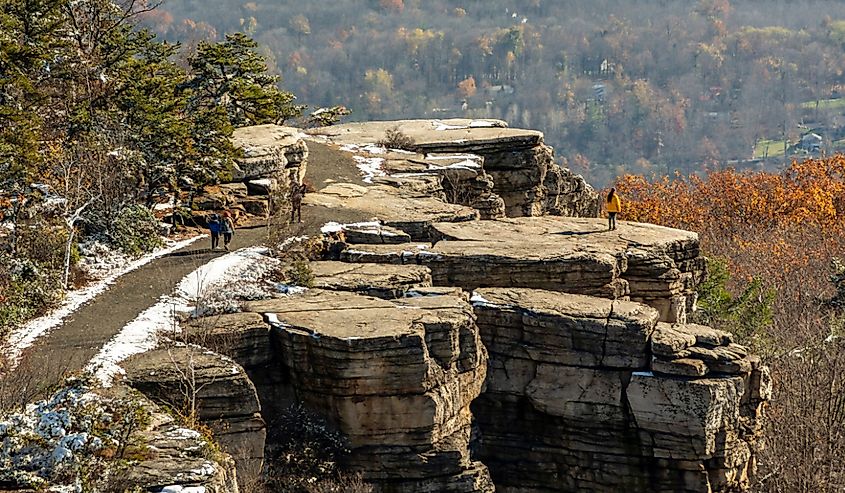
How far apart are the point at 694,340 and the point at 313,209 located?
15379 millimetres

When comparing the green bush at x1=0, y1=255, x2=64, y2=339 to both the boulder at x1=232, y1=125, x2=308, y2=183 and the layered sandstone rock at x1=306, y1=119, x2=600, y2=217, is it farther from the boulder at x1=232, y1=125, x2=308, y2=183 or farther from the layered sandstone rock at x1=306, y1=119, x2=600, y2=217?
the layered sandstone rock at x1=306, y1=119, x2=600, y2=217

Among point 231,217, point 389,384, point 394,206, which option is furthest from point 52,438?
point 394,206

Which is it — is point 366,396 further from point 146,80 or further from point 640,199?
point 640,199

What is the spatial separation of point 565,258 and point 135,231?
13.2 metres

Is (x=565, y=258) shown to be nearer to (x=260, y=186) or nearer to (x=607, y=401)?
(x=607, y=401)

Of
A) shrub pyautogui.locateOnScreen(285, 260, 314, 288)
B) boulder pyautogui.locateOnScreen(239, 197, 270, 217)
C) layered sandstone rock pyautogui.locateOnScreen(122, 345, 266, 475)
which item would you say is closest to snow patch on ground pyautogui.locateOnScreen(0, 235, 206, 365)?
boulder pyautogui.locateOnScreen(239, 197, 270, 217)

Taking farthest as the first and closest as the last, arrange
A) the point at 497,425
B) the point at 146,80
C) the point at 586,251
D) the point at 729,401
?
the point at 146,80, the point at 586,251, the point at 497,425, the point at 729,401

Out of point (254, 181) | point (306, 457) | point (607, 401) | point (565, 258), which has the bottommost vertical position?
point (306, 457)

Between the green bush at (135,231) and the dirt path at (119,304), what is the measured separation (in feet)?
3.26

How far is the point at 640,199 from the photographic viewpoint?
8275 centimetres

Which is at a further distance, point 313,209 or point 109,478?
point 313,209

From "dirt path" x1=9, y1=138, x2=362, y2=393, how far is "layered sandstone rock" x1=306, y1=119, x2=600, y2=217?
→ 27.1 ft

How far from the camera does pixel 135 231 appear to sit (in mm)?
35188

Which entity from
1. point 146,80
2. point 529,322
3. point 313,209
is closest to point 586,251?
point 529,322
